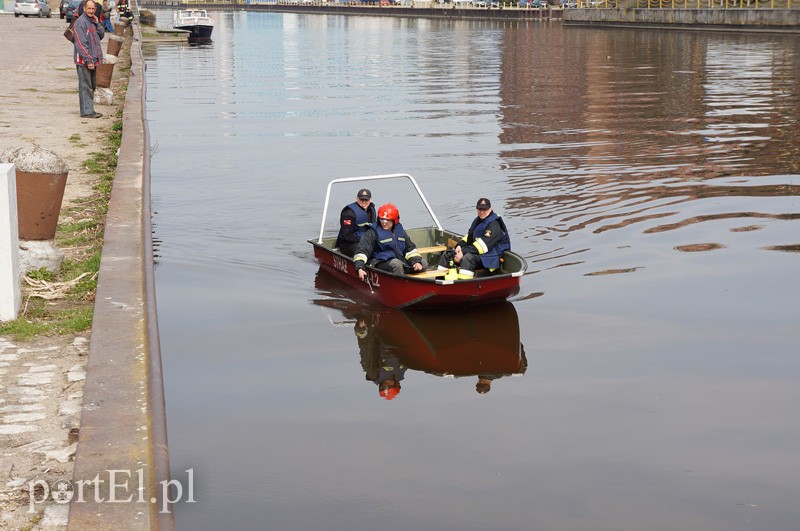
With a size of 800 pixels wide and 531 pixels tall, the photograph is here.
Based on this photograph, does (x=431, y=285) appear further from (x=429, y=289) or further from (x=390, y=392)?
(x=390, y=392)

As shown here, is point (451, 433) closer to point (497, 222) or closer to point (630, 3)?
point (497, 222)

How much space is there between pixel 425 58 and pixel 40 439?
180 ft

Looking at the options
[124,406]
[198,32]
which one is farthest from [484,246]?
[198,32]

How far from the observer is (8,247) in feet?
31.7

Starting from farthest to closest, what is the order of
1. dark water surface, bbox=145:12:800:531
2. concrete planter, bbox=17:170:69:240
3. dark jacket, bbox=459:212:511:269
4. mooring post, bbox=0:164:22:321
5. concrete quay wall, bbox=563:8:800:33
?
concrete quay wall, bbox=563:8:800:33 → dark jacket, bbox=459:212:511:269 → concrete planter, bbox=17:170:69:240 → mooring post, bbox=0:164:22:321 → dark water surface, bbox=145:12:800:531

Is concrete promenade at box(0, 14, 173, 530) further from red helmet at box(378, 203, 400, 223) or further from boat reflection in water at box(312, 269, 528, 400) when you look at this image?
red helmet at box(378, 203, 400, 223)

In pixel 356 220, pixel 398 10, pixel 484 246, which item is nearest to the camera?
pixel 484 246

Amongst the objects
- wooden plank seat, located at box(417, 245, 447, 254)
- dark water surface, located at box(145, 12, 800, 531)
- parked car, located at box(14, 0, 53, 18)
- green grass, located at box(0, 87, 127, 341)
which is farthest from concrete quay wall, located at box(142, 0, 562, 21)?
green grass, located at box(0, 87, 127, 341)

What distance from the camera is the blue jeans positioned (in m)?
23.2

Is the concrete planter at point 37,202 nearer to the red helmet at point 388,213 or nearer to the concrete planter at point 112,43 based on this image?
the red helmet at point 388,213

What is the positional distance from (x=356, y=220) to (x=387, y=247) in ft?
2.57

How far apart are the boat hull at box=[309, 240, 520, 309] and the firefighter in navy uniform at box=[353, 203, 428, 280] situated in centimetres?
22

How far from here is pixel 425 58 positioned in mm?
60812

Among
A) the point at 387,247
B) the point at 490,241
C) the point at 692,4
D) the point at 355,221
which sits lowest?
the point at 387,247
